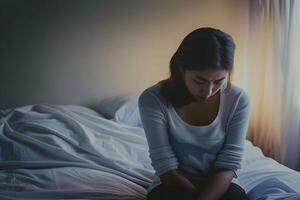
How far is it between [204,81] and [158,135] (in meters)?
0.23

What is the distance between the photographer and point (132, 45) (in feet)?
Result: 8.82

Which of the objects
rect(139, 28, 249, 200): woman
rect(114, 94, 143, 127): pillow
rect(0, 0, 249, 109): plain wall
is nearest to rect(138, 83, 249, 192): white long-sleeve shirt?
rect(139, 28, 249, 200): woman

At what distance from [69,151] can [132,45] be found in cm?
109

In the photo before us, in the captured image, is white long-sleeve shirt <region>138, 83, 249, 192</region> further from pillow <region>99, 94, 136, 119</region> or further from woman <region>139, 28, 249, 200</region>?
pillow <region>99, 94, 136, 119</region>

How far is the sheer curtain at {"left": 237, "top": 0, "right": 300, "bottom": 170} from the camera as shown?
223 centimetres

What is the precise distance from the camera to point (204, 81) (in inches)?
48.2

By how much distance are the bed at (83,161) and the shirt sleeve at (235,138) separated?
0.18m

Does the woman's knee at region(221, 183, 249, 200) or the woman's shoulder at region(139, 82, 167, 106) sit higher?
the woman's shoulder at region(139, 82, 167, 106)

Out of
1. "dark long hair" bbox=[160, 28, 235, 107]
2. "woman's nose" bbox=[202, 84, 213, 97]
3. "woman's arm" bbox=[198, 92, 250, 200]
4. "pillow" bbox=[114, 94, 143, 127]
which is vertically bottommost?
"pillow" bbox=[114, 94, 143, 127]

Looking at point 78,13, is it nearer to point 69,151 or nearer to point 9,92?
point 9,92

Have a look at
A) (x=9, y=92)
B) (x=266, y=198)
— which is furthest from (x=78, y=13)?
(x=266, y=198)

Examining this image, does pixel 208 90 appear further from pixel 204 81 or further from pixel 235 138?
pixel 235 138

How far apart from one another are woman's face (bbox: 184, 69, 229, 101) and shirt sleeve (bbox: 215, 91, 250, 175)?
0.37 ft

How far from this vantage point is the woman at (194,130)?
4.09 ft
